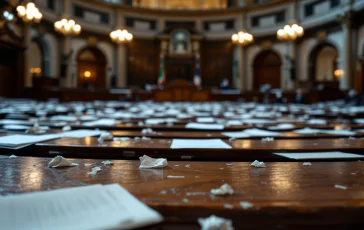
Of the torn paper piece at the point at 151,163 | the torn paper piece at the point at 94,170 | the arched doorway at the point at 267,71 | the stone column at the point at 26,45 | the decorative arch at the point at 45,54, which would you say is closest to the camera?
the torn paper piece at the point at 94,170

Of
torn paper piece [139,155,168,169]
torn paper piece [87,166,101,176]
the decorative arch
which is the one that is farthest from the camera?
the decorative arch

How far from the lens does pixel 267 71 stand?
2127 cm

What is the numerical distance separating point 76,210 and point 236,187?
461mm

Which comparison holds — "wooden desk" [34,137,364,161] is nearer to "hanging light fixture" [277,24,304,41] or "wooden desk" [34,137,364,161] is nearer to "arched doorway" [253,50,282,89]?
"hanging light fixture" [277,24,304,41]

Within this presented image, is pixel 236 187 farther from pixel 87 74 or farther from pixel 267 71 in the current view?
pixel 87 74

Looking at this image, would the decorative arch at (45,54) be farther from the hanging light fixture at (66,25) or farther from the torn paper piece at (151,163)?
the torn paper piece at (151,163)

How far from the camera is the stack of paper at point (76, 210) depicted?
64 centimetres

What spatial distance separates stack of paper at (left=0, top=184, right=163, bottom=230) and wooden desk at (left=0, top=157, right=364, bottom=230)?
0.18 ft

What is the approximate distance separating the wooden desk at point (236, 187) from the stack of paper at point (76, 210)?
5cm

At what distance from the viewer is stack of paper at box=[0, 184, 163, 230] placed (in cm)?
64

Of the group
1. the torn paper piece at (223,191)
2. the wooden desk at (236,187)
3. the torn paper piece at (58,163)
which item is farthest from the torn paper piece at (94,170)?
the torn paper piece at (223,191)

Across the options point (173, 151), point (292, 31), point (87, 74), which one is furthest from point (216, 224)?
point (87, 74)

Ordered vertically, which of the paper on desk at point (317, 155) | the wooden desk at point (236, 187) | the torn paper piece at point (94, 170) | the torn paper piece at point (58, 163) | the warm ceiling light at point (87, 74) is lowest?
the paper on desk at point (317, 155)

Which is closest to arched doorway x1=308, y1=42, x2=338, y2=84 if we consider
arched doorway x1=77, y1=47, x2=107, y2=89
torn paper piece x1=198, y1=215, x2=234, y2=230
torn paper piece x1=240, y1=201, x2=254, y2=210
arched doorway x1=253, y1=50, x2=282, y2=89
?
arched doorway x1=253, y1=50, x2=282, y2=89
